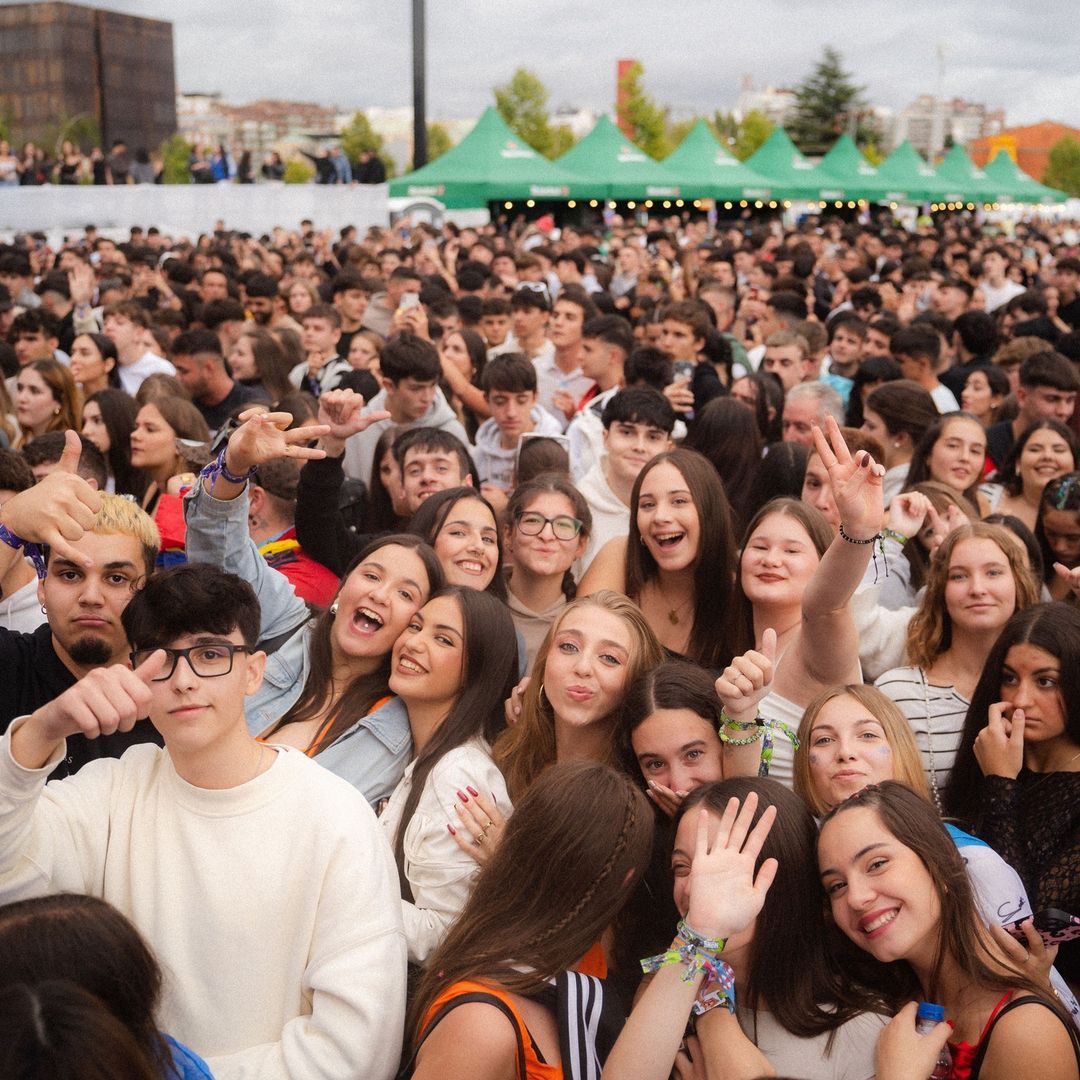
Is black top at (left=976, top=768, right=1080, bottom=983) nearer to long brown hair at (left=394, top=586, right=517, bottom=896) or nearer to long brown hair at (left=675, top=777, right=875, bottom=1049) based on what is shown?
long brown hair at (left=675, top=777, right=875, bottom=1049)

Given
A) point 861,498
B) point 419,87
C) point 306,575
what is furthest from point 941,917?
point 419,87

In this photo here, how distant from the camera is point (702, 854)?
89.1 inches

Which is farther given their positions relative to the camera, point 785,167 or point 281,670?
point 785,167

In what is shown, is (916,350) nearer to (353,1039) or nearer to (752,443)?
(752,443)

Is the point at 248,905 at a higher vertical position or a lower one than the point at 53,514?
lower

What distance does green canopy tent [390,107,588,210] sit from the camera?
829 inches

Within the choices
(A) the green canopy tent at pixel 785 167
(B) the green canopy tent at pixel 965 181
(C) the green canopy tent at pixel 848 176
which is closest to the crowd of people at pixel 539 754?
(A) the green canopy tent at pixel 785 167

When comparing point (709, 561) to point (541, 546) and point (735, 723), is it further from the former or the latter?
point (735, 723)

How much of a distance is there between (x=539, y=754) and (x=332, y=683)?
64 centimetres

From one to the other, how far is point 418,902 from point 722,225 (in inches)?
1032

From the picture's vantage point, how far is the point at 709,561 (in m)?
3.99

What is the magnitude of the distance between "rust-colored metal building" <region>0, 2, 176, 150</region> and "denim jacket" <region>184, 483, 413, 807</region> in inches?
2352

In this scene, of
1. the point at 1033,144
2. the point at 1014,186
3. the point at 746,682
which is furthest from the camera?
the point at 1033,144

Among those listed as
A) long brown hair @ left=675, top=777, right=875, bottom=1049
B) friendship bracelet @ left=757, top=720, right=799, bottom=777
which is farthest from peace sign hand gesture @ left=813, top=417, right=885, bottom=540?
long brown hair @ left=675, top=777, right=875, bottom=1049
